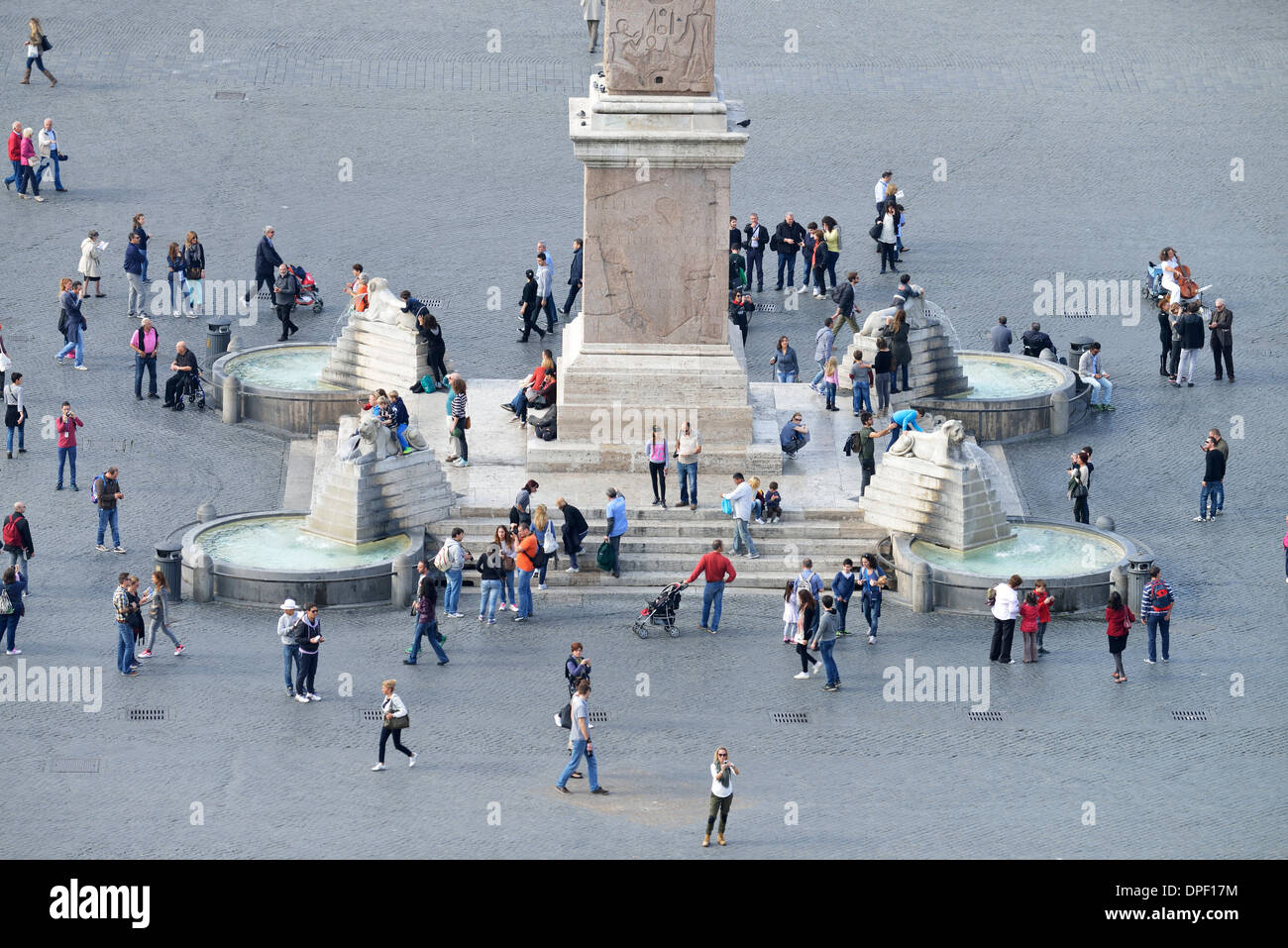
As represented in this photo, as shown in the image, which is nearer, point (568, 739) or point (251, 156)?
point (568, 739)

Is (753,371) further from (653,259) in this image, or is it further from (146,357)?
(146,357)

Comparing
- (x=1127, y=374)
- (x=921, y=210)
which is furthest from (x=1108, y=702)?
(x=921, y=210)

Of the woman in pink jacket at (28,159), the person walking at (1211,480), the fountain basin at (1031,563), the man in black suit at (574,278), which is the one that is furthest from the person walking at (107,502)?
the woman in pink jacket at (28,159)

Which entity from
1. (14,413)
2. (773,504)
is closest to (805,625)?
(773,504)

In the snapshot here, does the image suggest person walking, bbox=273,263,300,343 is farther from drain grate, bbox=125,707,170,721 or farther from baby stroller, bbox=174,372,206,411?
drain grate, bbox=125,707,170,721

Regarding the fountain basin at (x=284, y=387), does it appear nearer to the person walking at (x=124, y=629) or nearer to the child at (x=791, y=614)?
the person walking at (x=124, y=629)

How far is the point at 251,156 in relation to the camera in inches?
2274

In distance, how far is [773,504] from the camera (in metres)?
38.8

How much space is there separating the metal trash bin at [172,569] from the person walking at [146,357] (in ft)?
28.4

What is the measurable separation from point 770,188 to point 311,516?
20119 mm

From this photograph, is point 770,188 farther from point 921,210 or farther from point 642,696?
point 642,696

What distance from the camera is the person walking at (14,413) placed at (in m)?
42.2

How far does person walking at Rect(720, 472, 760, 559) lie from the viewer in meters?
38.1

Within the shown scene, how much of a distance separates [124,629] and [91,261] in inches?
677
